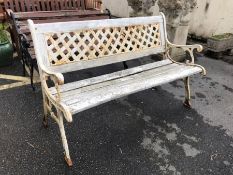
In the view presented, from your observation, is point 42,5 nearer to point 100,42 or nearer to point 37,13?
point 37,13

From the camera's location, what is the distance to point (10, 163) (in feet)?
8.84

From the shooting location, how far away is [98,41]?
130 inches

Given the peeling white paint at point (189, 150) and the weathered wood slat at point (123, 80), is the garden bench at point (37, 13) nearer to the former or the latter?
the weathered wood slat at point (123, 80)

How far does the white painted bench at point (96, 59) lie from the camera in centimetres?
265

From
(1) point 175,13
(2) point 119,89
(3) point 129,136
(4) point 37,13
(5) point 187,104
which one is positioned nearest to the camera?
(2) point 119,89

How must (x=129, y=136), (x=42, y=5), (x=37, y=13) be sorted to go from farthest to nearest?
(x=42, y=5) → (x=37, y=13) → (x=129, y=136)

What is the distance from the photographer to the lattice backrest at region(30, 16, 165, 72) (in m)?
2.88

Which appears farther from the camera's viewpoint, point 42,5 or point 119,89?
point 42,5

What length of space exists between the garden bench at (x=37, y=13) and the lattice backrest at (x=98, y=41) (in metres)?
0.99

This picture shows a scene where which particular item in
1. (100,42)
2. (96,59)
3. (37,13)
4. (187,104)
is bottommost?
(187,104)

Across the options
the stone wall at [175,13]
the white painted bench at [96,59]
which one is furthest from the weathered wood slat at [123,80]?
the stone wall at [175,13]

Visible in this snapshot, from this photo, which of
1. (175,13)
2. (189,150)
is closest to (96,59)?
(189,150)

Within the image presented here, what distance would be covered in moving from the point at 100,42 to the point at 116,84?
62 cm

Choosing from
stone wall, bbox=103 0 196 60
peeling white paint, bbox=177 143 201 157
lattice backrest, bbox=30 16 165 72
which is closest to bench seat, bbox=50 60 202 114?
lattice backrest, bbox=30 16 165 72
